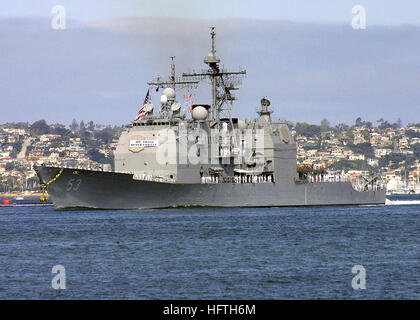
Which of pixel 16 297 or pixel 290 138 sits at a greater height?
pixel 290 138

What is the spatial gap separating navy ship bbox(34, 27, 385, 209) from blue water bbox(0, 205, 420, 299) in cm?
305

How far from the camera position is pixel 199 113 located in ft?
177

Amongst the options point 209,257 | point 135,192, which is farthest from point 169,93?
point 209,257

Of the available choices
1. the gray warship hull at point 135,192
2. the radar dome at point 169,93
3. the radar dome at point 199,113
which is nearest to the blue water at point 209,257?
the gray warship hull at point 135,192

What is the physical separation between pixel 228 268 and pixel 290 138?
3557cm

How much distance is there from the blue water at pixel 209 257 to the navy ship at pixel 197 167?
3.05m

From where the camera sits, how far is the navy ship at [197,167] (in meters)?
49.5

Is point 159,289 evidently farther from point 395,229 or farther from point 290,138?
point 290,138

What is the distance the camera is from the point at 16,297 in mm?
21062

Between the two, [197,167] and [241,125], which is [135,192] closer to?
[197,167]

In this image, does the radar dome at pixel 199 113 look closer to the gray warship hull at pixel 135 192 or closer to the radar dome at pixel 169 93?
the radar dome at pixel 169 93

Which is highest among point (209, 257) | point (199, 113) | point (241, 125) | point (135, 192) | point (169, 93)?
point (169, 93)

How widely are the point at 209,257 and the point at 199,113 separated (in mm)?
26048
